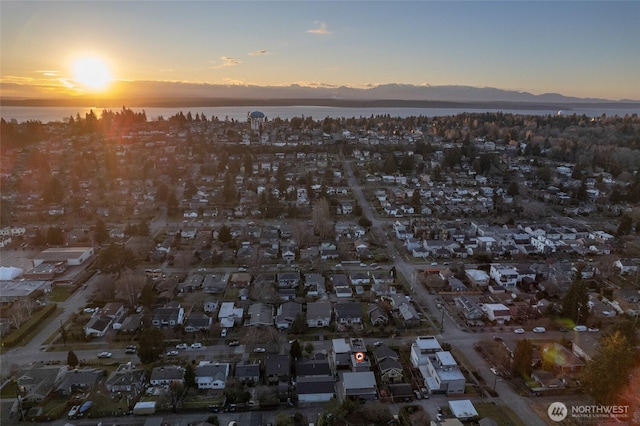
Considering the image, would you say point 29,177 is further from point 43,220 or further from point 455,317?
point 455,317

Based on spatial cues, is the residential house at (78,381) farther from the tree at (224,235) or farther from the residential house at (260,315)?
the tree at (224,235)

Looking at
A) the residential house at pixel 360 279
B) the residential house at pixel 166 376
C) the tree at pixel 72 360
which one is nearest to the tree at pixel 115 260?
the tree at pixel 72 360

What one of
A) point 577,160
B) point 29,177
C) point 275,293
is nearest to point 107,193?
point 29,177

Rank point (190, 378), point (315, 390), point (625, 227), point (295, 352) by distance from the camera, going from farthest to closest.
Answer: point (625, 227) → point (295, 352) → point (190, 378) → point (315, 390)

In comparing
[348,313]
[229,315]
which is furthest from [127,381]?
[348,313]

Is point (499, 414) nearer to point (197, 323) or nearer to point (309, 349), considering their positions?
point (309, 349)

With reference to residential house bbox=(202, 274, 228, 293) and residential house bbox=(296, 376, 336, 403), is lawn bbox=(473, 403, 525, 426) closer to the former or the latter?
residential house bbox=(296, 376, 336, 403)
